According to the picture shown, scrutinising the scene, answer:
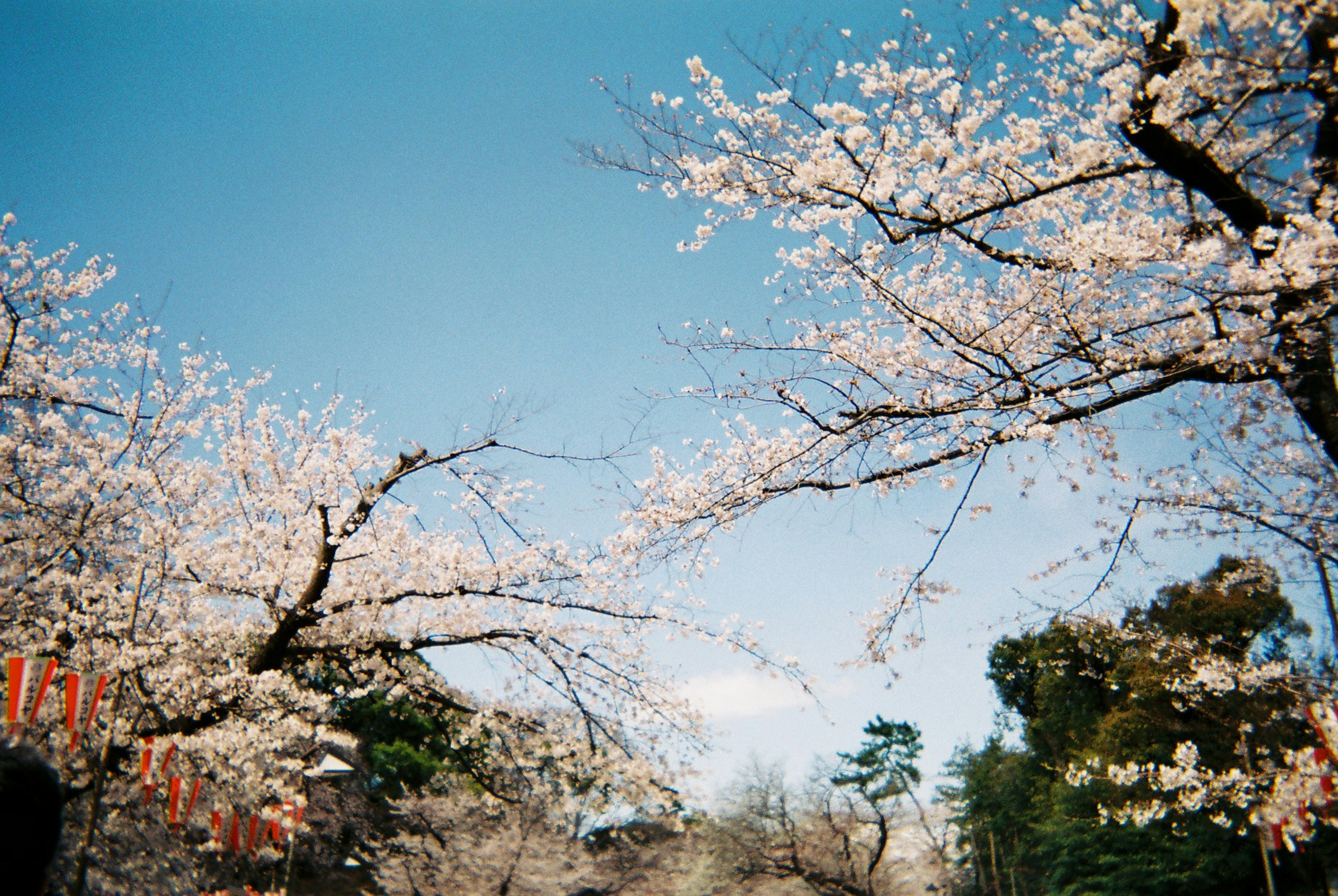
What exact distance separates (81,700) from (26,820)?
468cm

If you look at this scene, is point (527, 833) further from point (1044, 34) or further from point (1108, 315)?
point (1044, 34)

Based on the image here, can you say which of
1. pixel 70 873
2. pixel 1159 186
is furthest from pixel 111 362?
pixel 1159 186

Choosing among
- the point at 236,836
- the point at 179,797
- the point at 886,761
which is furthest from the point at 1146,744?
the point at 179,797

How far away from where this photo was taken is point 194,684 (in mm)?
6434

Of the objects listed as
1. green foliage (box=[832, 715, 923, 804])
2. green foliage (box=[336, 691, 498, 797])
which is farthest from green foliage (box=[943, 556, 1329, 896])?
green foliage (box=[336, 691, 498, 797])

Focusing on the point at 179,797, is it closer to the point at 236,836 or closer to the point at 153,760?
the point at 153,760

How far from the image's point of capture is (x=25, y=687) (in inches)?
176

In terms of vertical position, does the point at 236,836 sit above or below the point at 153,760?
below

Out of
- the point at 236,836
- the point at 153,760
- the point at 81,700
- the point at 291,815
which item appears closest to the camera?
the point at 81,700

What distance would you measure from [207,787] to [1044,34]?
377 inches

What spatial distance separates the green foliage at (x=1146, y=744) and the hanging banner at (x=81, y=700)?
14.1 metres

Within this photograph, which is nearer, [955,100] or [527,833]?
[955,100]

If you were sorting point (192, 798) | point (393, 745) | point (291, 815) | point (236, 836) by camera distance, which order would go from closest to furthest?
point (192, 798) < point (236, 836) < point (291, 815) < point (393, 745)

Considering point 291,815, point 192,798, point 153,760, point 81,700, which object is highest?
point 81,700
